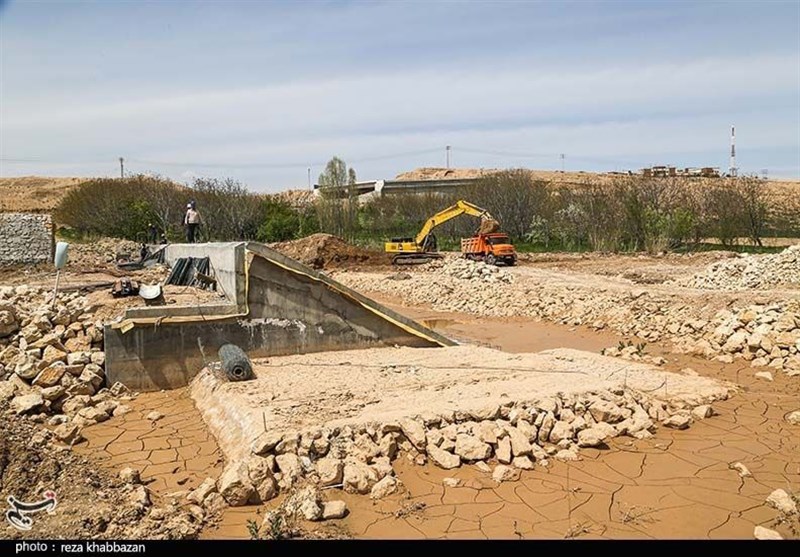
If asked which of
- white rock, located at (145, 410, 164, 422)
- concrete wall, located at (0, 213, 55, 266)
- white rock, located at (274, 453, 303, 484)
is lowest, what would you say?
white rock, located at (145, 410, 164, 422)

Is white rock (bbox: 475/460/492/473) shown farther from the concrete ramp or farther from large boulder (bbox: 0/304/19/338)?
large boulder (bbox: 0/304/19/338)

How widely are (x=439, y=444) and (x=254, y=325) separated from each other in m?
4.19

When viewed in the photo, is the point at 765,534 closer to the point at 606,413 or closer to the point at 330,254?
the point at 606,413

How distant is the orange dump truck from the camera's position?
79.6 feet

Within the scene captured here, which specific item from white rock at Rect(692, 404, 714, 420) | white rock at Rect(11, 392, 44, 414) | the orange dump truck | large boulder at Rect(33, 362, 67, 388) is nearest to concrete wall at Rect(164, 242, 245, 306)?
large boulder at Rect(33, 362, 67, 388)

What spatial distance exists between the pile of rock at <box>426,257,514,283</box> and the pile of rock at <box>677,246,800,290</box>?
5.04m

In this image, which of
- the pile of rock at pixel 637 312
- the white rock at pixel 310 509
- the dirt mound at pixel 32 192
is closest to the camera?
the white rock at pixel 310 509

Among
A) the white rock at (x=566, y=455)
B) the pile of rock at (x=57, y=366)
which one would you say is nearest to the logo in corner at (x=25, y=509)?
the pile of rock at (x=57, y=366)

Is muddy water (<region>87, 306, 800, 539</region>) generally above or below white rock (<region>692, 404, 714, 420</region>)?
below

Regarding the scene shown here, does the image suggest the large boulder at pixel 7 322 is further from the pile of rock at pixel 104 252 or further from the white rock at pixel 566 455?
the pile of rock at pixel 104 252

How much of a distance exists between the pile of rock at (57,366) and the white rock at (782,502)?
20.9ft

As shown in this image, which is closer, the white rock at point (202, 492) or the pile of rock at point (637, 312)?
the white rock at point (202, 492)

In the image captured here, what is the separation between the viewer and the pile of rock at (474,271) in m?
20.7

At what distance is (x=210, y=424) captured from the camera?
7164 mm
